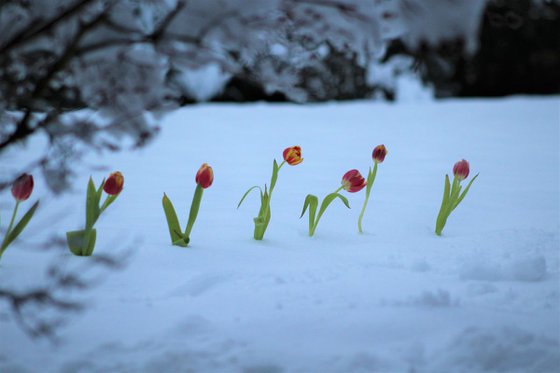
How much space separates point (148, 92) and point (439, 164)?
3112 millimetres

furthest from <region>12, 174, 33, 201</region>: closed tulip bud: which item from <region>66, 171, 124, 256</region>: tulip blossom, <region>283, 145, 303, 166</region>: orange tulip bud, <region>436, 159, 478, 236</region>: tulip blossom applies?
<region>436, 159, 478, 236</region>: tulip blossom

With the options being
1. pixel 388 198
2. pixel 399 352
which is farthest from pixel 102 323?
pixel 388 198

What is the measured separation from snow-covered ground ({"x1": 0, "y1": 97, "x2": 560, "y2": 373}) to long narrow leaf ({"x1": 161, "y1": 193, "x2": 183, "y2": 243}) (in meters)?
0.05

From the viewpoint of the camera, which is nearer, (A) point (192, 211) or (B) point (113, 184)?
(B) point (113, 184)

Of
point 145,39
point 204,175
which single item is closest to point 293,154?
point 204,175

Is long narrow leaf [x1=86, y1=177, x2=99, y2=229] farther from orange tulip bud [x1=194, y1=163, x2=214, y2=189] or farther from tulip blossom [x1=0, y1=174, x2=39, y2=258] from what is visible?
orange tulip bud [x1=194, y1=163, x2=214, y2=189]

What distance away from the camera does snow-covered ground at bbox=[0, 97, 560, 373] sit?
132 centimetres

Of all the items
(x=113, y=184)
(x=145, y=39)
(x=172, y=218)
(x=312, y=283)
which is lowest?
(x=312, y=283)

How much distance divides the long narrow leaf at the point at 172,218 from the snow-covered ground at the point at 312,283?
5 centimetres

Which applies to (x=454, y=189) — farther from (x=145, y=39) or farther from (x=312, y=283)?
(x=145, y=39)

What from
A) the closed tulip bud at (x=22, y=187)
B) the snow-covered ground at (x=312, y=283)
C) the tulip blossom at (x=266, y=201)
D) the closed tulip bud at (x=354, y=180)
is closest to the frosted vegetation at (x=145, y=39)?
the closed tulip bud at (x=22, y=187)

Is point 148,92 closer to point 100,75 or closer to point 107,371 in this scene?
point 100,75

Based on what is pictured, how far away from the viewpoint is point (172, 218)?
1.96 m

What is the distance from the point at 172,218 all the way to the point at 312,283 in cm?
57
